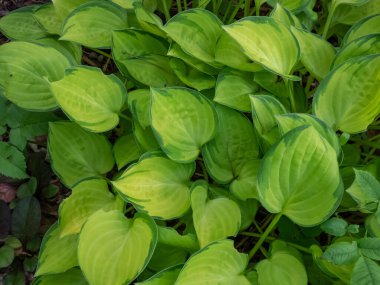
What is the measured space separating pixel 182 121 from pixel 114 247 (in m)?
0.31

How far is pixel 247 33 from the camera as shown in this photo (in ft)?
3.76

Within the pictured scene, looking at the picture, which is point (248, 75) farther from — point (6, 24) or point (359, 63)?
point (6, 24)

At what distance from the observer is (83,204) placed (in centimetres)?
119

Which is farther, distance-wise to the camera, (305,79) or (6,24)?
(305,79)

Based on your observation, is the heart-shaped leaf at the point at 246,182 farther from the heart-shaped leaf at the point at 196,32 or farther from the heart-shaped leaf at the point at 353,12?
the heart-shaped leaf at the point at 353,12

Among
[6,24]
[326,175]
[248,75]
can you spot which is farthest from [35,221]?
[326,175]

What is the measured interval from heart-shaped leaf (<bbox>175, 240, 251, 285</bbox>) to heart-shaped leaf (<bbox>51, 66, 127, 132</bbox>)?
0.37 m

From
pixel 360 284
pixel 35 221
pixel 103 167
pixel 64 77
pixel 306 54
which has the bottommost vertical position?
pixel 35 221

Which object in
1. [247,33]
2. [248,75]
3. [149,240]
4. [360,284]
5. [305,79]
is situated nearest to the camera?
[360,284]

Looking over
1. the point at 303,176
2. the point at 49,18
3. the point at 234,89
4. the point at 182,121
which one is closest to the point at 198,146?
the point at 182,121

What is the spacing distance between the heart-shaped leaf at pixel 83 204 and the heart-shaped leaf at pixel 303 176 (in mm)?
374

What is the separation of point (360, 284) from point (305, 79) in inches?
31.1

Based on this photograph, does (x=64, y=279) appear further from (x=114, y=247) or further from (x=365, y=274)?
(x=365, y=274)

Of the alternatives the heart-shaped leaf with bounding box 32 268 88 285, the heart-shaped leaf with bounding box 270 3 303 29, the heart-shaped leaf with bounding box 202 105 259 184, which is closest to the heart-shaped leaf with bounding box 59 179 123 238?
the heart-shaped leaf with bounding box 32 268 88 285
